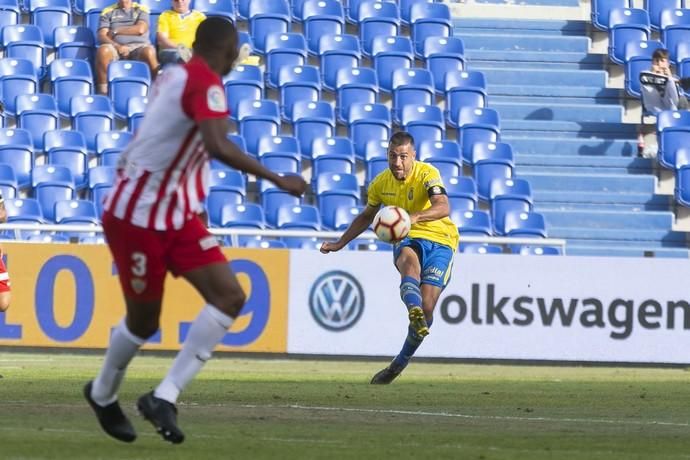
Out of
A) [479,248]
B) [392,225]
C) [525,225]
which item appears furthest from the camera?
[525,225]

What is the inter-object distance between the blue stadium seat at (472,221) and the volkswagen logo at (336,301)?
2198 millimetres

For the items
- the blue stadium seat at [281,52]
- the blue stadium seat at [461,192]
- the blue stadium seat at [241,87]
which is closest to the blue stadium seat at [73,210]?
the blue stadium seat at [241,87]

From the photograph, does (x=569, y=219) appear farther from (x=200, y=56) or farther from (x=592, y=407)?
(x=200, y=56)

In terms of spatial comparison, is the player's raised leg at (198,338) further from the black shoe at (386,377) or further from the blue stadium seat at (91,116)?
the blue stadium seat at (91,116)

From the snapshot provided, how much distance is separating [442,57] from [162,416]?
54.7 feet

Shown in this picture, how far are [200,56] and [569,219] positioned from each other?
14930 mm

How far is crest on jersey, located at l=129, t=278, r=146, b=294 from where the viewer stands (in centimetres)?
769

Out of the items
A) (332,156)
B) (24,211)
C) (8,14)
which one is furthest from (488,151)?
(8,14)

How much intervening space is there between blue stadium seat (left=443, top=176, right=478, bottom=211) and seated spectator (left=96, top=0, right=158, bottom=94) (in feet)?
15.1

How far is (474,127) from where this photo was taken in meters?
22.5

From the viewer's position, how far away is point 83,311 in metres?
18.1

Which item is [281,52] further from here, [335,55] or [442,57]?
[442,57]

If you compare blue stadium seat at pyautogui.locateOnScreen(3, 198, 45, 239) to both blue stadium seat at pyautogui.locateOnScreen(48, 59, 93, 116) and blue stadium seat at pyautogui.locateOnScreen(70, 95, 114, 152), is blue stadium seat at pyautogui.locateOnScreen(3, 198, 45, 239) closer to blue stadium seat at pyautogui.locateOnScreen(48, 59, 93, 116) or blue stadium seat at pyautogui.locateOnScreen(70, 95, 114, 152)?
blue stadium seat at pyautogui.locateOnScreen(70, 95, 114, 152)

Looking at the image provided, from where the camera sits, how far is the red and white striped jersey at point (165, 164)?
761cm
